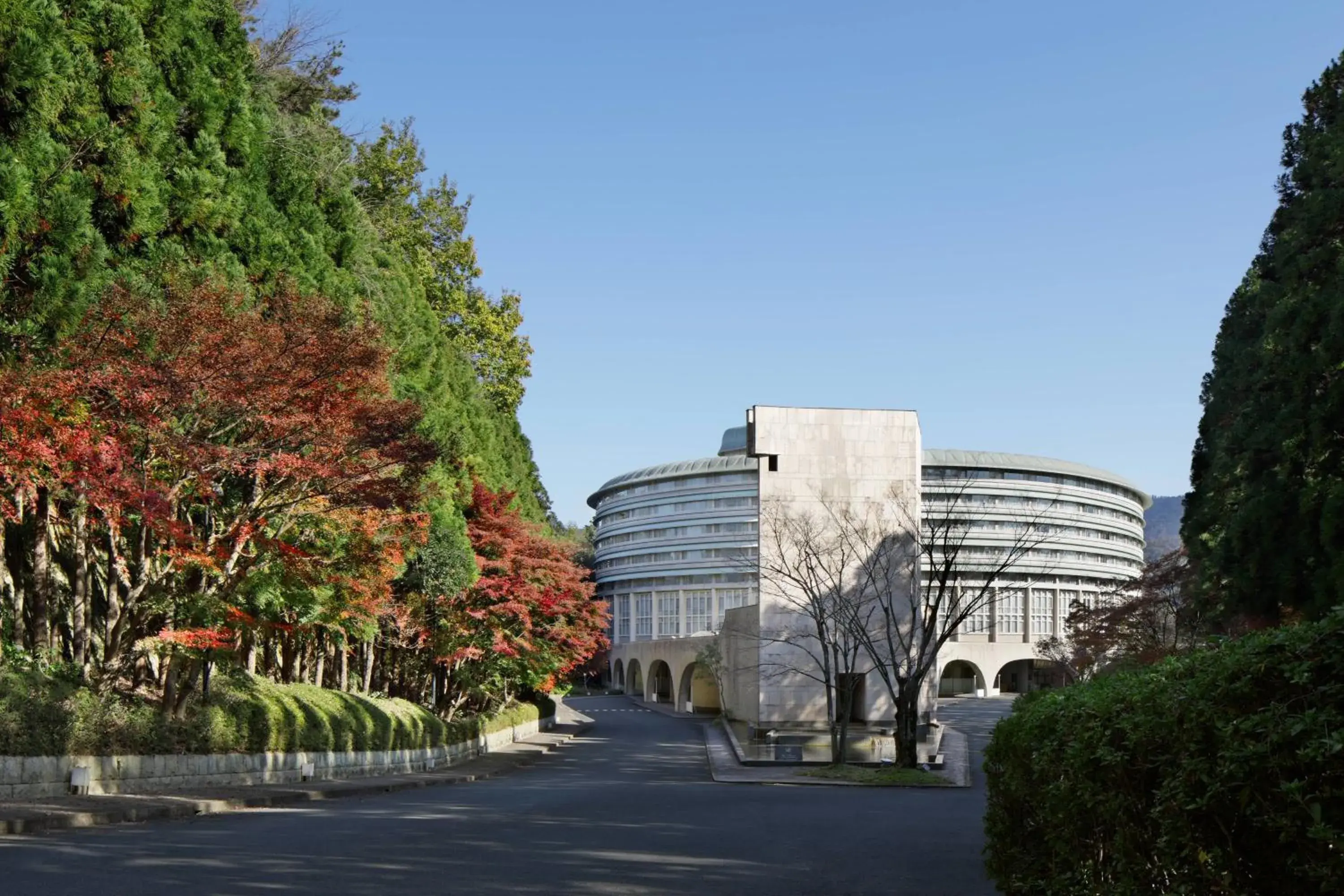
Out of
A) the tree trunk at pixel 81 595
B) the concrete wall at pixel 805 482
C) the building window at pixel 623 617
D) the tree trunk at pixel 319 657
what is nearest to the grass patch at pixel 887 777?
the concrete wall at pixel 805 482

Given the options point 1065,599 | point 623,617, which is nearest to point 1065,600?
point 1065,599

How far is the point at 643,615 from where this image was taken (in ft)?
372

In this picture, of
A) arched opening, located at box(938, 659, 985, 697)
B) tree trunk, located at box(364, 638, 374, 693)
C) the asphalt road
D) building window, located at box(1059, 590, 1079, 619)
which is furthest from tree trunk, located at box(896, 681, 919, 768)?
building window, located at box(1059, 590, 1079, 619)

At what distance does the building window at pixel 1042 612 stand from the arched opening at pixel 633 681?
108ft

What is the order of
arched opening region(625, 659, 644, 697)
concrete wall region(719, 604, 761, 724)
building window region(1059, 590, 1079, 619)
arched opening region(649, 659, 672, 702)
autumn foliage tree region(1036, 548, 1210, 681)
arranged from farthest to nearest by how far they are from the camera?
arched opening region(625, 659, 644, 697) < building window region(1059, 590, 1079, 619) < arched opening region(649, 659, 672, 702) < concrete wall region(719, 604, 761, 724) < autumn foliage tree region(1036, 548, 1210, 681)

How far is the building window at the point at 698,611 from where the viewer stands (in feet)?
356

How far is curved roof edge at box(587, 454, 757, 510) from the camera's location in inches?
4230

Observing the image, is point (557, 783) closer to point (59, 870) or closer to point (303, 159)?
point (303, 159)

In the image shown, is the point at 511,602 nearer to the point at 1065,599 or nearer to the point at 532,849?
the point at 532,849

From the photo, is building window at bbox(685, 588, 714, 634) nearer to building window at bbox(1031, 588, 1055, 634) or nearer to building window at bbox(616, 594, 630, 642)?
building window at bbox(616, 594, 630, 642)

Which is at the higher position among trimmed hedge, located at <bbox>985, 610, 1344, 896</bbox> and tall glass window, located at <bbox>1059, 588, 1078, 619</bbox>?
tall glass window, located at <bbox>1059, 588, 1078, 619</bbox>

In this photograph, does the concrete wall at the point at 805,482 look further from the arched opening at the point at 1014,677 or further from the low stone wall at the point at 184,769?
the arched opening at the point at 1014,677

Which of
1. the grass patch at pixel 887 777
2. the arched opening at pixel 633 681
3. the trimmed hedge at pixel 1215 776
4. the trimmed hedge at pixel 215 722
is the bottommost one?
the arched opening at pixel 633 681

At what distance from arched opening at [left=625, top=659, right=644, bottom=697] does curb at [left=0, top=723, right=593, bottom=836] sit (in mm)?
82307
